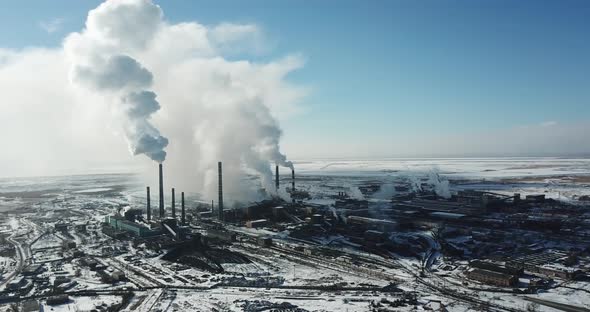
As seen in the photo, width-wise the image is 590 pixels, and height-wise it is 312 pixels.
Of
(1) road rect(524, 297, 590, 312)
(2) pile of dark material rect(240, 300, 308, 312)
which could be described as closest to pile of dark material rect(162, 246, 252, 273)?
(2) pile of dark material rect(240, 300, 308, 312)

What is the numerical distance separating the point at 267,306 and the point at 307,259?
12.9 meters

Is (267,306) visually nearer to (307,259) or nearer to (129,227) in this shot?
(307,259)

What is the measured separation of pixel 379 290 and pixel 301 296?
5574 mm

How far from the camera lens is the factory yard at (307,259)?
94.7ft

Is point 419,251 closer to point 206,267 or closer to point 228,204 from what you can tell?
point 206,267

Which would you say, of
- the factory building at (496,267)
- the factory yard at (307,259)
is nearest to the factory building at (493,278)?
the factory yard at (307,259)

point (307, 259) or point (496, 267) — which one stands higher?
point (496, 267)

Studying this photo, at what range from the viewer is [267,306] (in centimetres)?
2755

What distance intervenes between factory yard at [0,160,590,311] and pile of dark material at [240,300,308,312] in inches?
2.7

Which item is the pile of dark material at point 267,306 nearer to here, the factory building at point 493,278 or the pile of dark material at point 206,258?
the pile of dark material at point 206,258

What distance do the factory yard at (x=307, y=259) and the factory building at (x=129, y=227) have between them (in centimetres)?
19

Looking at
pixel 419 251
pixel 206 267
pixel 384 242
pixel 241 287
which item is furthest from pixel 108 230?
pixel 419 251

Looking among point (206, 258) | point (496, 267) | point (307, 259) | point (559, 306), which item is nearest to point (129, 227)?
point (206, 258)

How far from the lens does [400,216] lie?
6359cm
